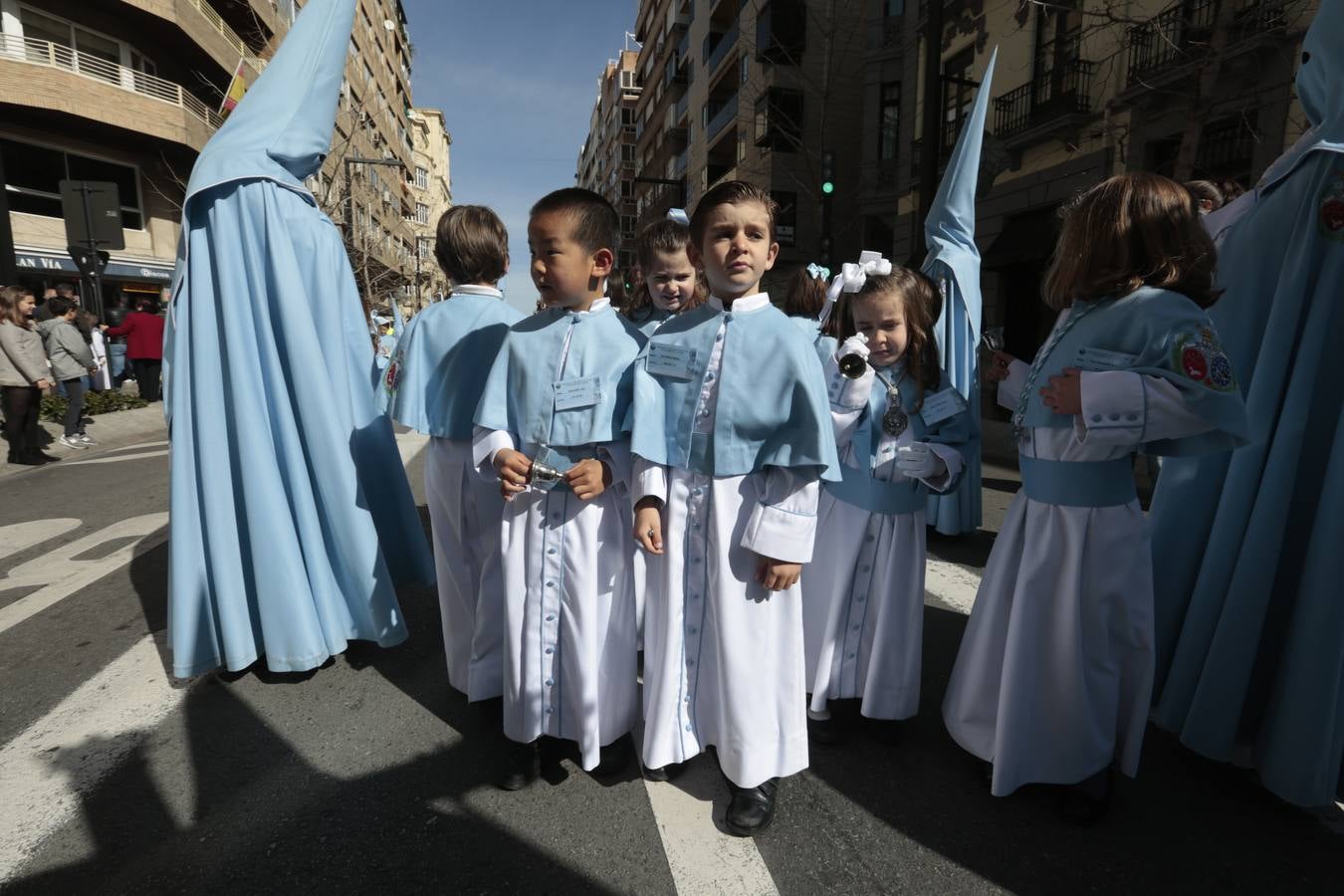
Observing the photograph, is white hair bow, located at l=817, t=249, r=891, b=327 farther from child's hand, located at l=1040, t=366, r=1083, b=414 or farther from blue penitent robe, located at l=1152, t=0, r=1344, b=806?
blue penitent robe, located at l=1152, t=0, r=1344, b=806

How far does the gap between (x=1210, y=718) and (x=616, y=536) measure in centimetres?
192

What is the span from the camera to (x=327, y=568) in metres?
2.79

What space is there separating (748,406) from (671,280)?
1664 millimetres

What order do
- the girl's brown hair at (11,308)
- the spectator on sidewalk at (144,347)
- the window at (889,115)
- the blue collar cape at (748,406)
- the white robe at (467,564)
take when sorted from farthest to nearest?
1. the window at (889,115)
2. the spectator on sidewalk at (144,347)
3. the girl's brown hair at (11,308)
4. the white robe at (467,564)
5. the blue collar cape at (748,406)

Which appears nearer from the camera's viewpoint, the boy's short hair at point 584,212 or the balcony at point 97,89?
the boy's short hair at point 584,212

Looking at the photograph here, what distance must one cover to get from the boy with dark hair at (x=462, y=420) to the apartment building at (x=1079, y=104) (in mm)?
7252

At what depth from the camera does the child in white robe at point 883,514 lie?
2.43 meters

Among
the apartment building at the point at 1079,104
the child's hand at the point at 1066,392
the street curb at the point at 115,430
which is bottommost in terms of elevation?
the street curb at the point at 115,430

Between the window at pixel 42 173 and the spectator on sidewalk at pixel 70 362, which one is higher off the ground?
the window at pixel 42 173

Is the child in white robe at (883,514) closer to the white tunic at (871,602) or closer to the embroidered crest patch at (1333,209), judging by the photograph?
the white tunic at (871,602)

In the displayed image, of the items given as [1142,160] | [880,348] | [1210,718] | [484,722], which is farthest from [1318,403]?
[1142,160]

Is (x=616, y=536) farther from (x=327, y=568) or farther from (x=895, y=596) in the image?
(x=327, y=568)

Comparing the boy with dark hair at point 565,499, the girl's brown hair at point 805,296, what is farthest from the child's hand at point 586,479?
the girl's brown hair at point 805,296

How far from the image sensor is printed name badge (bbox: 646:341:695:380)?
2.02 meters
